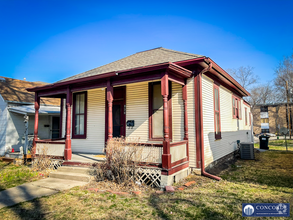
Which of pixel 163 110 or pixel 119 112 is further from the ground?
pixel 119 112

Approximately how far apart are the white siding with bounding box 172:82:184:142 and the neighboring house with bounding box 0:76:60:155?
767 cm

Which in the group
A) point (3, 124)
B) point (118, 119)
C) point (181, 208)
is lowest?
point (181, 208)

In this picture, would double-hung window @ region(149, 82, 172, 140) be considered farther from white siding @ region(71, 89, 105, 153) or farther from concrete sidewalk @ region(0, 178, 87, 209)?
concrete sidewalk @ region(0, 178, 87, 209)

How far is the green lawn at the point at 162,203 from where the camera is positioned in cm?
363

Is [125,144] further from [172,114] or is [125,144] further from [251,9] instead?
[251,9]

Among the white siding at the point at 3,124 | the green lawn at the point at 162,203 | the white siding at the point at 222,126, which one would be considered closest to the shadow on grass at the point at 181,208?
the green lawn at the point at 162,203

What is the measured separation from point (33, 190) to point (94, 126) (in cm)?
384

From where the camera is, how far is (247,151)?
1016 centimetres

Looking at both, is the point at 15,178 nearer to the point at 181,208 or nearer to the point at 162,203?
the point at 162,203

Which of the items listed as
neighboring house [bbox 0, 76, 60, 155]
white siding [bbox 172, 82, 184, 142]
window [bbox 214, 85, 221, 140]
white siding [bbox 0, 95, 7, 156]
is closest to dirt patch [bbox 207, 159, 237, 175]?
window [bbox 214, 85, 221, 140]

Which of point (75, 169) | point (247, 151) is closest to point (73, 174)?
point (75, 169)

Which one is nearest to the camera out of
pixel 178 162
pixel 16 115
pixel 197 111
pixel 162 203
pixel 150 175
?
pixel 162 203

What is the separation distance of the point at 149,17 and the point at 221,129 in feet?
25.9

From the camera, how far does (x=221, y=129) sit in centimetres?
860
